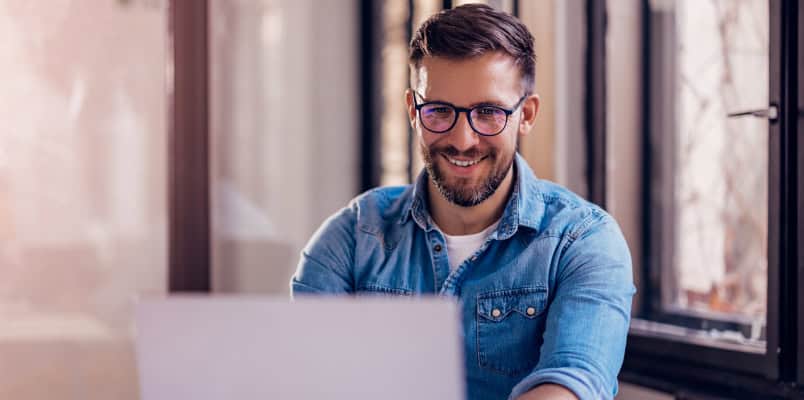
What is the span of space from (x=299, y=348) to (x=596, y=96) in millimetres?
1595

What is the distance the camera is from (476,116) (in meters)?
1.48

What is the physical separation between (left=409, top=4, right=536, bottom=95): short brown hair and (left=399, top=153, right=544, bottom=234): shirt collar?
6.8 inches

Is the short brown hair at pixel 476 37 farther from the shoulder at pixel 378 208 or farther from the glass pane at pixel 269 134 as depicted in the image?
the glass pane at pixel 269 134

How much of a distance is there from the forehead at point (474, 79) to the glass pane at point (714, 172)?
78 cm

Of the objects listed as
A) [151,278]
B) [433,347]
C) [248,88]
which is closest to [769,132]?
[433,347]

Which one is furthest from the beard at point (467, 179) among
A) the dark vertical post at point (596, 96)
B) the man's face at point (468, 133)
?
the dark vertical post at point (596, 96)

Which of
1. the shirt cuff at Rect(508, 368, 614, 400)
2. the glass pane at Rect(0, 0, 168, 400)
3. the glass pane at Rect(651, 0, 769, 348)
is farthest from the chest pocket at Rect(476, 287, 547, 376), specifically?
the glass pane at Rect(0, 0, 168, 400)

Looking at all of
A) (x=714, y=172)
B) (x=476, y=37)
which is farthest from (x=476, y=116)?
(x=714, y=172)

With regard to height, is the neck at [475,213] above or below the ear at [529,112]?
below

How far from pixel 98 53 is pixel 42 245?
78cm

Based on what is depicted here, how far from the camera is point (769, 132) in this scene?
1.69 m

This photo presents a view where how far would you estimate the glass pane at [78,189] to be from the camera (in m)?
3.00

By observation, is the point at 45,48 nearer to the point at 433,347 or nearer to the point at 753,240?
the point at 753,240

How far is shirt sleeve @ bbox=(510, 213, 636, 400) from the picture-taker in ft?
3.96
